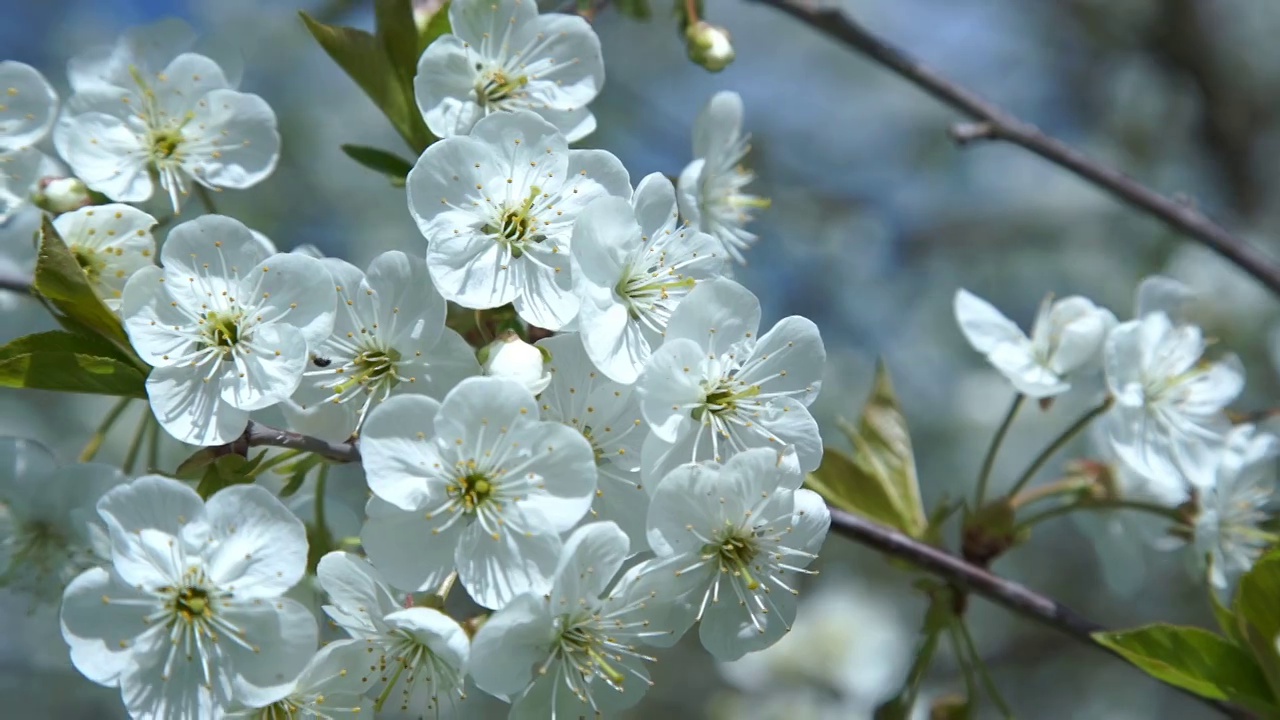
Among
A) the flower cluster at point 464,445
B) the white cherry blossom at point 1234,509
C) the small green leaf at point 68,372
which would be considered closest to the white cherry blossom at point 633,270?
the flower cluster at point 464,445

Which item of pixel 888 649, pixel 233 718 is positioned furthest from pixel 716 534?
pixel 888 649

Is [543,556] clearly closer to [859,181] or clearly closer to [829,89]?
[859,181]

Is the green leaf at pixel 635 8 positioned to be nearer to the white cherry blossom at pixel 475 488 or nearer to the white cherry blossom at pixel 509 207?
the white cherry blossom at pixel 509 207

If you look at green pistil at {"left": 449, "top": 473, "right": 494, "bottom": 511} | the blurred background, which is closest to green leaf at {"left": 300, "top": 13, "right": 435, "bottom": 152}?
green pistil at {"left": 449, "top": 473, "right": 494, "bottom": 511}

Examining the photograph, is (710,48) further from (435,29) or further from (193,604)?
(193,604)

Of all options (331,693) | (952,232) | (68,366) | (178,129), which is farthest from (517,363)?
(952,232)
